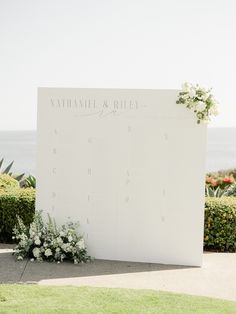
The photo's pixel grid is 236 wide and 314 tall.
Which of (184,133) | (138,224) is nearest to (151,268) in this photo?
(138,224)

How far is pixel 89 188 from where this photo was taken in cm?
924

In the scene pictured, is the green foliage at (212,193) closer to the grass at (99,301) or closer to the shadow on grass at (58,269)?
the shadow on grass at (58,269)

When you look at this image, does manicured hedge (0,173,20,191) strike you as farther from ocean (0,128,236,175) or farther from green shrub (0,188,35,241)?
ocean (0,128,236,175)

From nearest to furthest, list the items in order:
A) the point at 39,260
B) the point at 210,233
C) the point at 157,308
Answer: the point at 157,308 < the point at 39,260 < the point at 210,233

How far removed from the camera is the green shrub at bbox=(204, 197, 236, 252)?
10164 mm

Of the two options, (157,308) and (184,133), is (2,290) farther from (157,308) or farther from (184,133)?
(184,133)

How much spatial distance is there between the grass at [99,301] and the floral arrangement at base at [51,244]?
140cm

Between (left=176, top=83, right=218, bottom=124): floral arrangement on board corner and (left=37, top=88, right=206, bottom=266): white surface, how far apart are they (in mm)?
140

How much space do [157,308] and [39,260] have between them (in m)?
2.81

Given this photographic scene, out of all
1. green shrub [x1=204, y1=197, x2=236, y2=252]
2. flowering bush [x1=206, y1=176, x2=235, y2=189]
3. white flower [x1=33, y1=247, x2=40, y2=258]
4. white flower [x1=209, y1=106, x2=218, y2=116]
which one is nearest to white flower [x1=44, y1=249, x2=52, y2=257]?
white flower [x1=33, y1=247, x2=40, y2=258]

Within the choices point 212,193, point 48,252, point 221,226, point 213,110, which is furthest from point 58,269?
point 212,193

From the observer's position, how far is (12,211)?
10438 mm

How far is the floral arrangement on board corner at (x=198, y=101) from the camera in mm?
8797

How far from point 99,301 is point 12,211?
4.05m
